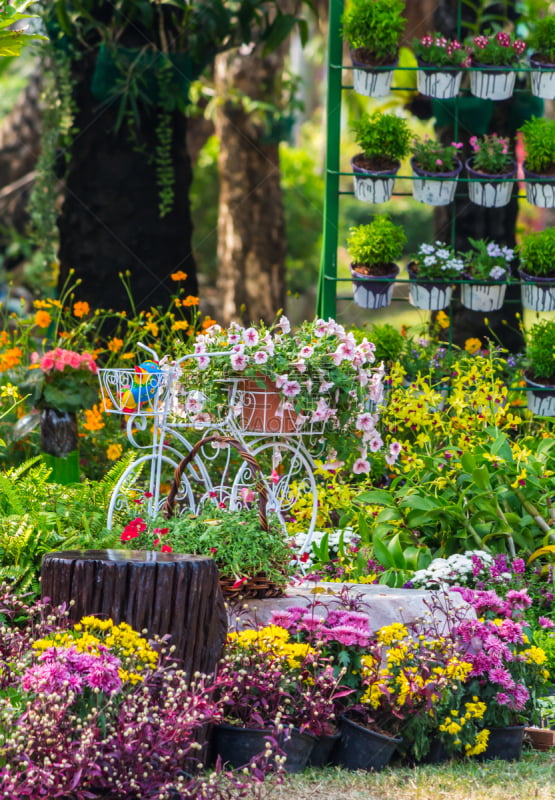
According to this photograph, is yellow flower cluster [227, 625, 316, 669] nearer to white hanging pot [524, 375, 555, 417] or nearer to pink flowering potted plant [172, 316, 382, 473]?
pink flowering potted plant [172, 316, 382, 473]

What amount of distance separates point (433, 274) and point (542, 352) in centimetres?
80

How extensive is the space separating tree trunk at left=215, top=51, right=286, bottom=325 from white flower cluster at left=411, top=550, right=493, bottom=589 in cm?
641

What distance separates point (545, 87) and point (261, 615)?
396 cm

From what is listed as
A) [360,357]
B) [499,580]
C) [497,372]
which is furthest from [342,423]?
[497,372]

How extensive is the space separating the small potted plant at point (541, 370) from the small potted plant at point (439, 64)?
4.95ft

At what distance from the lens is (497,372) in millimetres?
6609

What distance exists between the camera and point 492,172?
21.0 feet

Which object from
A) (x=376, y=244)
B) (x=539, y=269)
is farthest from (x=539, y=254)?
(x=376, y=244)

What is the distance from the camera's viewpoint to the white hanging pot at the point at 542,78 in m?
6.32

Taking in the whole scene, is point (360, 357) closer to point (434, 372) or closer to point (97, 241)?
point (434, 372)

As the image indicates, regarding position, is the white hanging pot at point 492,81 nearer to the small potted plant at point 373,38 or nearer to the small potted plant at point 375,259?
the small potted plant at point 373,38

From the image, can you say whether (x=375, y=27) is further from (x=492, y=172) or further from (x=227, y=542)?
(x=227, y=542)

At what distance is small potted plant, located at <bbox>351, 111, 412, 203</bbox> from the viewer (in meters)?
6.22

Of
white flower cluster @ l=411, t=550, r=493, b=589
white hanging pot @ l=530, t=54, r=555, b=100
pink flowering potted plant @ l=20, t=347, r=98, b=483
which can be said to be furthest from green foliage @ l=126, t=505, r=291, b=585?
white hanging pot @ l=530, t=54, r=555, b=100
